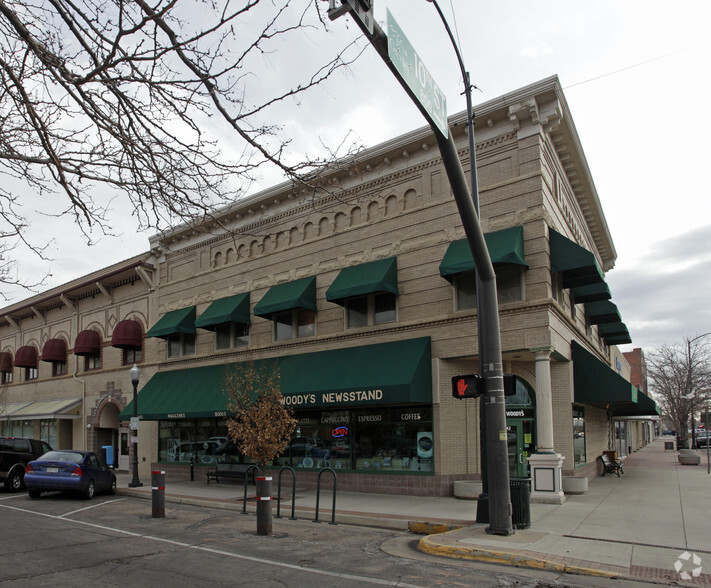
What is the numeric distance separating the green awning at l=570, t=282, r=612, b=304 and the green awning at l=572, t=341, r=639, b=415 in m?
2.51

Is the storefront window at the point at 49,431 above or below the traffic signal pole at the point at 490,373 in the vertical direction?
below

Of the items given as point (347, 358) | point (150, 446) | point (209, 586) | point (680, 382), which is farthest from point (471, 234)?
point (680, 382)

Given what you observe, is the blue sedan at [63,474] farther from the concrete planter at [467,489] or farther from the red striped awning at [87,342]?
the red striped awning at [87,342]

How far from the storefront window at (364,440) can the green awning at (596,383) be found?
429 centimetres

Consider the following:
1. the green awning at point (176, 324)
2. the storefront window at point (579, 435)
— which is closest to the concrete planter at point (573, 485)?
the storefront window at point (579, 435)

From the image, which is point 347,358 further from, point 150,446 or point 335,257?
point 150,446

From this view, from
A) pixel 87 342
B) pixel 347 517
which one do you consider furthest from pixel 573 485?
pixel 87 342

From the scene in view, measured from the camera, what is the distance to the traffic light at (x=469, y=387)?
10.4m

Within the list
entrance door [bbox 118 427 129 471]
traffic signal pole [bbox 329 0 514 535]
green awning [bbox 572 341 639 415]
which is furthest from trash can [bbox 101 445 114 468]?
traffic signal pole [bbox 329 0 514 535]

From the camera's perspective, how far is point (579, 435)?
1855 centimetres

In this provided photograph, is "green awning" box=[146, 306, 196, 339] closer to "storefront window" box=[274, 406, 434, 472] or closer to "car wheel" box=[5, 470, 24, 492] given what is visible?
"storefront window" box=[274, 406, 434, 472]

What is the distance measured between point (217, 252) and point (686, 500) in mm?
17475

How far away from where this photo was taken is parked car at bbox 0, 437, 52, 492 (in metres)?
18.1

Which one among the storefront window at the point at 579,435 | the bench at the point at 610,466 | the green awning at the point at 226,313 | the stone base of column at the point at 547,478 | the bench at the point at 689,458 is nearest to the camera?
the stone base of column at the point at 547,478
